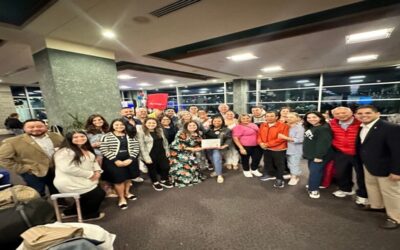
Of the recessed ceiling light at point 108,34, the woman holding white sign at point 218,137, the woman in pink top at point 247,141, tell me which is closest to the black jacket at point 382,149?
the woman in pink top at point 247,141

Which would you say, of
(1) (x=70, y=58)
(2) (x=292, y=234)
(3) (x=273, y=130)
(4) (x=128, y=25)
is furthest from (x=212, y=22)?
(2) (x=292, y=234)

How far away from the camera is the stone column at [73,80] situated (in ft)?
11.0

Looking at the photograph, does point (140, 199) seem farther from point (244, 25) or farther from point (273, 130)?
point (244, 25)

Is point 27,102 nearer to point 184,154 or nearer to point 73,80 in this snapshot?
point 73,80

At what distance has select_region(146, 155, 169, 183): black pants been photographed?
3.19m

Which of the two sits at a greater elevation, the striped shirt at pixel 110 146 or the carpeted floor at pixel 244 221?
the striped shirt at pixel 110 146

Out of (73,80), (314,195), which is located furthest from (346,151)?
(73,80)

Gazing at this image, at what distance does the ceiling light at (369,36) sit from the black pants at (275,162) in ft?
9.27

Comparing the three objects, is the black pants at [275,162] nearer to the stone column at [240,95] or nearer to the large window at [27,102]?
the stone column at [240,95]

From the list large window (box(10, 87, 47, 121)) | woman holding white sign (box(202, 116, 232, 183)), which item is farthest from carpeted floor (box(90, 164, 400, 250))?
large window (box(10, 87, 47, 121))

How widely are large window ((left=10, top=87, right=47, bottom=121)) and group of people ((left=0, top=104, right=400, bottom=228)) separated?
34.3 feet

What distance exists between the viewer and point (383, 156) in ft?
6.37

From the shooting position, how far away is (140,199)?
9.46 ft

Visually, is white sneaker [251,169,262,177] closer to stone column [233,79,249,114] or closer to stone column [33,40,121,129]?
stone column [33,40,121,129]
